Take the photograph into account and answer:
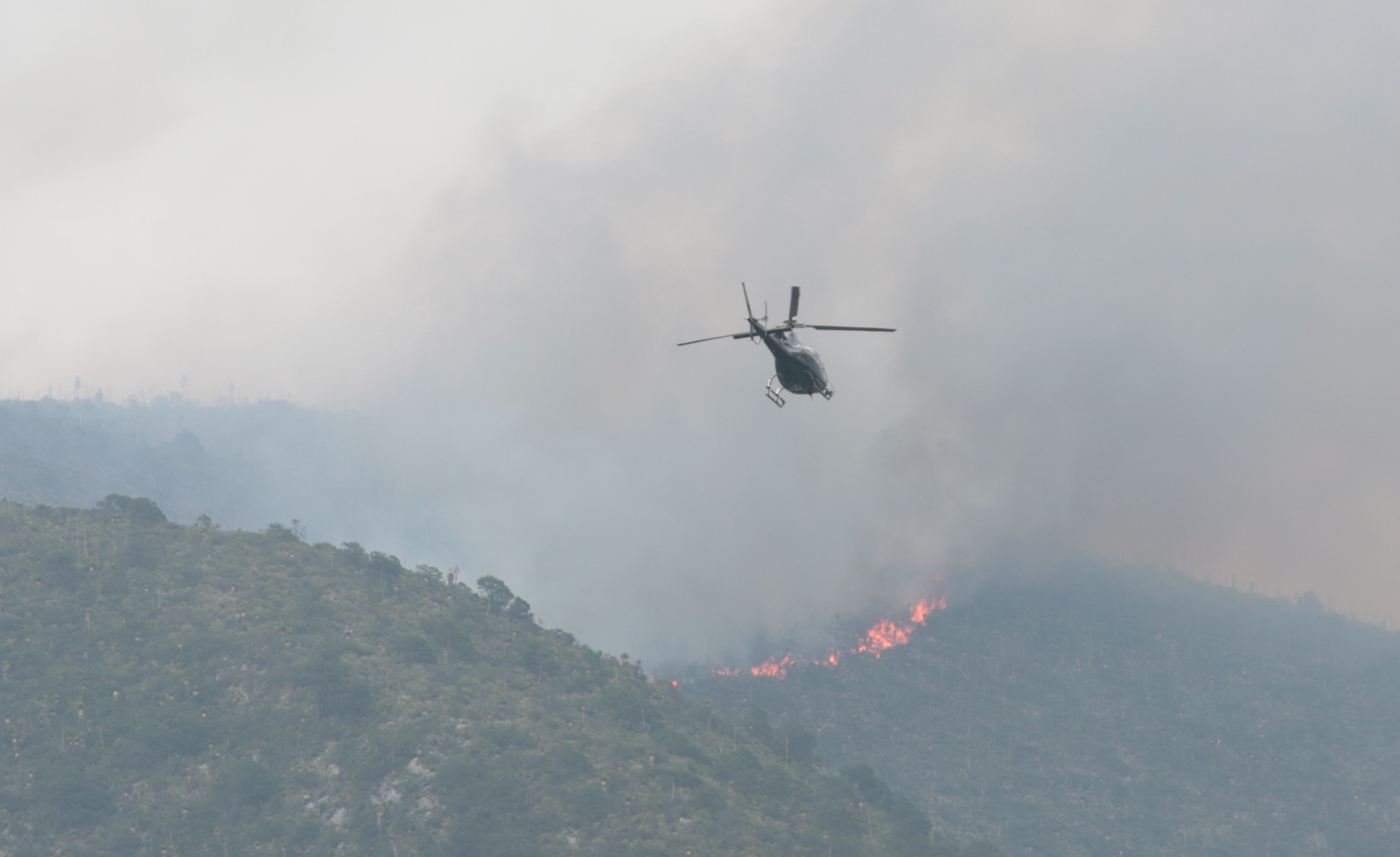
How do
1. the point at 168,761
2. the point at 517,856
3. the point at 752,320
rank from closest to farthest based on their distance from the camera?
the point at 752,320
the point at 517,856
the point at 168,761

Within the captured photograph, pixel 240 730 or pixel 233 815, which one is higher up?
pixel 240 730

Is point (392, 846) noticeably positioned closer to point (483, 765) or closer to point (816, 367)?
point (483, 765)

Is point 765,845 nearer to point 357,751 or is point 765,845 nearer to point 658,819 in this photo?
point 658,819

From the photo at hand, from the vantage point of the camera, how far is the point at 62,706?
196m

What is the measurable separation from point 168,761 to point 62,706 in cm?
1966

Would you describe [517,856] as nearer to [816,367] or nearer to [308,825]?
[308,825]

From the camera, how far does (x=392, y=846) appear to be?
17850cm

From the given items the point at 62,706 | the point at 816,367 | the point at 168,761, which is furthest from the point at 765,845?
the point at 816,367

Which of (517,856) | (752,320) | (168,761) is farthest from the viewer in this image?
(168,761)

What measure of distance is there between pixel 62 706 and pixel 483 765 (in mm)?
61516

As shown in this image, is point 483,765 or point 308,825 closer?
point 308,825

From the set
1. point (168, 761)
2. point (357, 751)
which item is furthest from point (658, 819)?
point (168, 761)

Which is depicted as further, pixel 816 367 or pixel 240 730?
pixel 240 730

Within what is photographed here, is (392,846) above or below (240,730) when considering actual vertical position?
below
